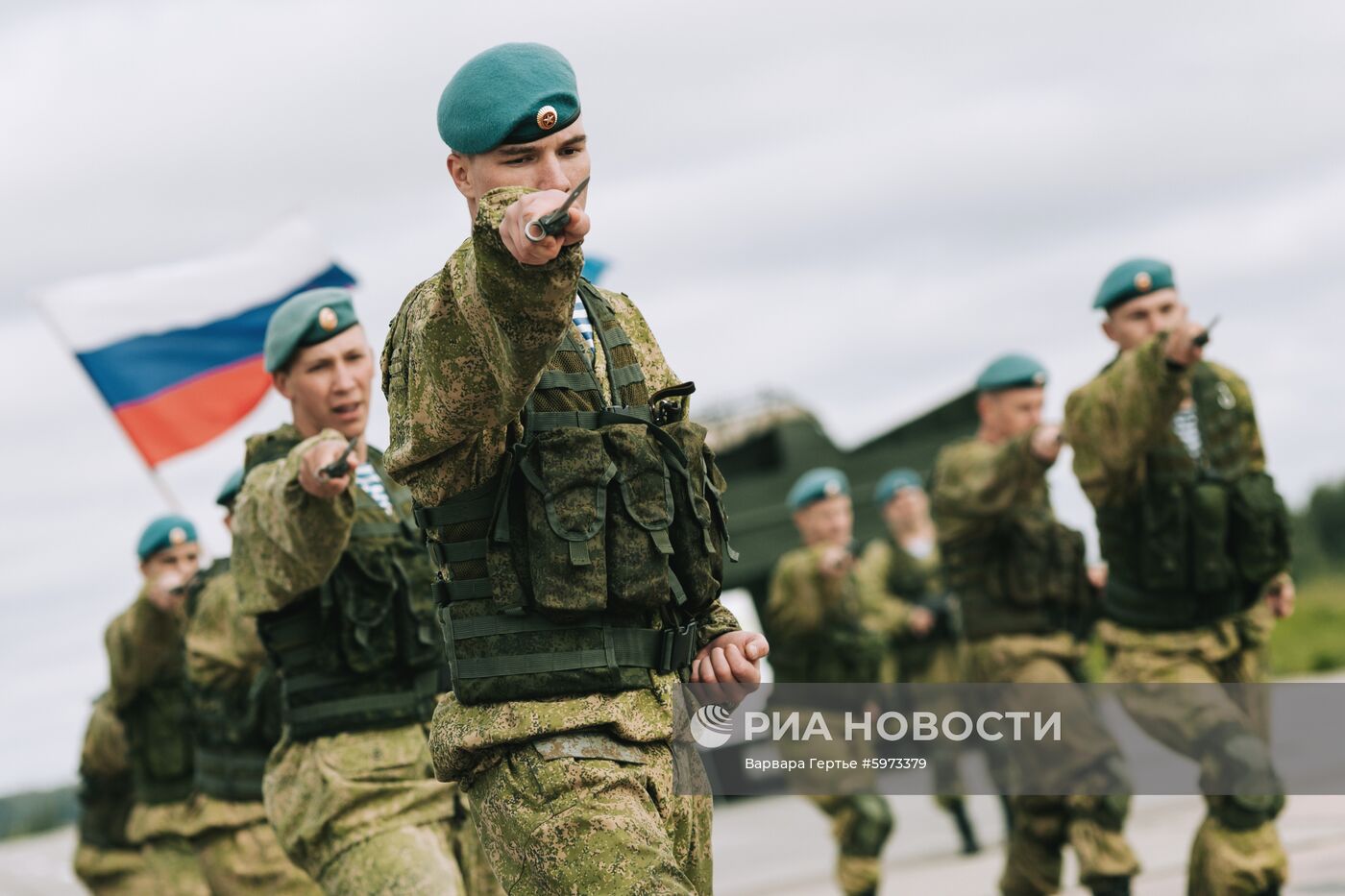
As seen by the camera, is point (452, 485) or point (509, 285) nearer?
point (509, 285)

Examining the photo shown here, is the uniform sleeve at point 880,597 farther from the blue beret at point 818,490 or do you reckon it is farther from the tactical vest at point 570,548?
the tactical vest at point 570,548

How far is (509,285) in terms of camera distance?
12.2 ft

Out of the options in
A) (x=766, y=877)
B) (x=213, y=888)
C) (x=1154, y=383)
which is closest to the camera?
(x=1154, y=383)

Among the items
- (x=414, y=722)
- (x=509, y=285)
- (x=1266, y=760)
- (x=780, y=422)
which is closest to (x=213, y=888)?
(x=414, y=722)

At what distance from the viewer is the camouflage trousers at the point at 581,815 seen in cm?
411

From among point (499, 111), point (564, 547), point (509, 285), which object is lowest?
point (564, 547)

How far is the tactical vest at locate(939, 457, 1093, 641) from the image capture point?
1021 cm

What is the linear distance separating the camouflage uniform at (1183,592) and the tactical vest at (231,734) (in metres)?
3.54

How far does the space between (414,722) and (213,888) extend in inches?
105

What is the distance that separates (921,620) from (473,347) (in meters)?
9.79

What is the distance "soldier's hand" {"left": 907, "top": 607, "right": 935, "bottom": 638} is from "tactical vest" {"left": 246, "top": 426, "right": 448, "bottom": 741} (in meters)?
7.25

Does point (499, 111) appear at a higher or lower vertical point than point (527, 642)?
higher

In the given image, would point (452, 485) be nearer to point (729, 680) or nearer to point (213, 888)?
point (729, 680)

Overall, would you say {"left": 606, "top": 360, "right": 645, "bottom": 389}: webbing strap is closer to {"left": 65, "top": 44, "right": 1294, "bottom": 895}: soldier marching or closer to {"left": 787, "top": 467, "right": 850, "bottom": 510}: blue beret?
{"left": 65, "top": 44, "right": 1294, "bottom": 895}: soldier marching
